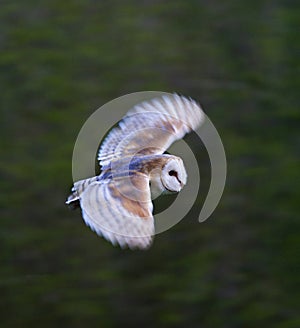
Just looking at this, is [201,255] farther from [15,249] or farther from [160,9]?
[160,9]

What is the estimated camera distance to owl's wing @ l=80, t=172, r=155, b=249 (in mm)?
2629

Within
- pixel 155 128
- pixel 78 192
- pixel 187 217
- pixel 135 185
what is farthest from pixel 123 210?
pixel 187 217

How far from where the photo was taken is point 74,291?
3717 mm

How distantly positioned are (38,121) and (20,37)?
0.34m

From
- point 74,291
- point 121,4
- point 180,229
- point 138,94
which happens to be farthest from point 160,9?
point 74,291

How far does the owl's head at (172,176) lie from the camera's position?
2689 mm

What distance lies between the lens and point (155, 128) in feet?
9.90

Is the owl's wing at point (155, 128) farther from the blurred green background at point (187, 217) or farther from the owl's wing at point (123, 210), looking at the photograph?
the blurred green background at point (187, 217)

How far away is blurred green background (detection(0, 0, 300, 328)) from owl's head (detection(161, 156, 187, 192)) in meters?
0.91

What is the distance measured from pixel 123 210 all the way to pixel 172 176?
0.51 ft

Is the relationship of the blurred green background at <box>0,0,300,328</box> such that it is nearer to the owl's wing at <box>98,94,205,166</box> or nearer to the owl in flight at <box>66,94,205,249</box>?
the owl's wing at <box>98,94,205,166</box>

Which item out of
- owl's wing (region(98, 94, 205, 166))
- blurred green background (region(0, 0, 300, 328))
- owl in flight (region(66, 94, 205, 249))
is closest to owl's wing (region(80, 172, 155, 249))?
owl in flight (region(66, 94, 205, 249))

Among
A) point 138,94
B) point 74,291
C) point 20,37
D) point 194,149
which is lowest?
point 74,291

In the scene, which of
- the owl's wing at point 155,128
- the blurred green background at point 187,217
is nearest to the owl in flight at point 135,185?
the owl's wing at point 155,128
